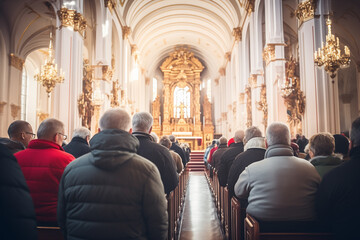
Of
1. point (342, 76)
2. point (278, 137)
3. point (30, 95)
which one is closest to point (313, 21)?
point (278, 137)

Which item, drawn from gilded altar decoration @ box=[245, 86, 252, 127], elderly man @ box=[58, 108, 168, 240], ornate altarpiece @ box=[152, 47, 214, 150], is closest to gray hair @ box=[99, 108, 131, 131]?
elderly man @ box=[58, 108, 168, 240]

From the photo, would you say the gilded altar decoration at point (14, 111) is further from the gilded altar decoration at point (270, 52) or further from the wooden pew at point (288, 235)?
the wooden pew at point (288, 235)

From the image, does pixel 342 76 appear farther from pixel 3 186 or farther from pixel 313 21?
pixel 3 186

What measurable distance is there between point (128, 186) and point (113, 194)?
0.10 m

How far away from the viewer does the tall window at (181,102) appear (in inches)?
1057

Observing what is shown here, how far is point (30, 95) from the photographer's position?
62.8 ft

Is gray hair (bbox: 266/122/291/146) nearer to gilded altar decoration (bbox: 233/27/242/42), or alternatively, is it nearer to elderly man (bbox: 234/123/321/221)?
elderly man (bbox: 234/123/321/221)

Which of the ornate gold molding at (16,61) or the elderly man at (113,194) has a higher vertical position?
the ornate gold molding at (16,61)

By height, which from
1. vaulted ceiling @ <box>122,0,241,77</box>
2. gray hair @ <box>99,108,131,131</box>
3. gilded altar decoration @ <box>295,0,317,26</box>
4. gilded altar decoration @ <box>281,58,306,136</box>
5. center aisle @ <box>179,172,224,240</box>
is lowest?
center aisle @ <box>179,172,224,240</box>

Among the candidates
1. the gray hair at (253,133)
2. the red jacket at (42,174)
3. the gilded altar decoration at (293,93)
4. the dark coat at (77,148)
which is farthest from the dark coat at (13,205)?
the gilded altar decoration at (293,93)

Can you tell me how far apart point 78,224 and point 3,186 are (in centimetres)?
56

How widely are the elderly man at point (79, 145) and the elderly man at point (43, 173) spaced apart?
5.03ft

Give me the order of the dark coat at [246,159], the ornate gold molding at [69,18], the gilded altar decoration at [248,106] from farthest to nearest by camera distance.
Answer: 1. the gilded altar decoration at [248,106]
2. the ornate gold molding at [69,18]
3. the dark coat at [246,159]

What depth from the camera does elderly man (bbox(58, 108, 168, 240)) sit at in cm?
177
